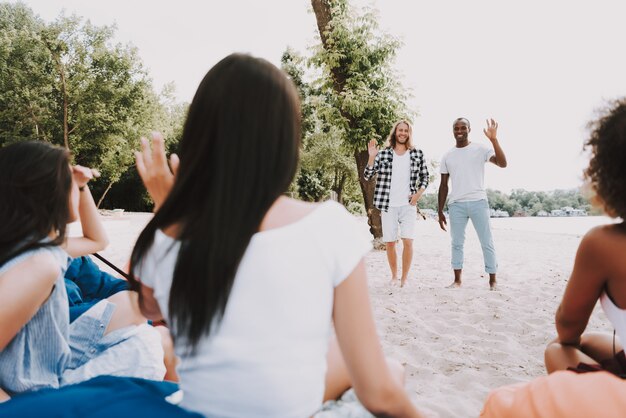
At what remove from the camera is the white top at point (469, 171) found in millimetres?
5828

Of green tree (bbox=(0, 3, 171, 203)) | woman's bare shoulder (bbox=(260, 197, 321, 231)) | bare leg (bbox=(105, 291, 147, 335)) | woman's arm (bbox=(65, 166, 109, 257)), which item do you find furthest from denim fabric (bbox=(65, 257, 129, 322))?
green tree (bbox=(0, 3, 171, 203))

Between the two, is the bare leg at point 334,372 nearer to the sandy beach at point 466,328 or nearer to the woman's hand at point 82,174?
the sandy beach at point 466,328

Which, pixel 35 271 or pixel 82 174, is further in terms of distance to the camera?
pixel 82 174

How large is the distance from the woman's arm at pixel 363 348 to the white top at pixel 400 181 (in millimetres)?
5047

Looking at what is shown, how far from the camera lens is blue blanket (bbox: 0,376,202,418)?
1.21 meters

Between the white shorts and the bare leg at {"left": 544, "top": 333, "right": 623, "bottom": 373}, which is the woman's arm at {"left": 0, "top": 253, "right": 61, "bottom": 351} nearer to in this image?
the bare leg at {"left": 544, "top": 333, "right": 623, "bottom": 373}

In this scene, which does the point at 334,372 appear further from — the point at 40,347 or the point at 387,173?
the point at 387,173

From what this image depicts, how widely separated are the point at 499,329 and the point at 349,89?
747 centimetres

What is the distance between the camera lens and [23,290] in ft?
5.05

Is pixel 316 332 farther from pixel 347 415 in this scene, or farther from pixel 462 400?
pixel 462 400

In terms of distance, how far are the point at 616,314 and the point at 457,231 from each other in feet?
15.0

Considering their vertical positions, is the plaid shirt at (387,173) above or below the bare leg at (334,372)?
above

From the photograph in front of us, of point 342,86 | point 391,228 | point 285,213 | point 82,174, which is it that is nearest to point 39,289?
point 82,174

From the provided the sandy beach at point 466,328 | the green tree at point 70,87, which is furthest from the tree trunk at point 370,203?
the green tree at point 70,87
